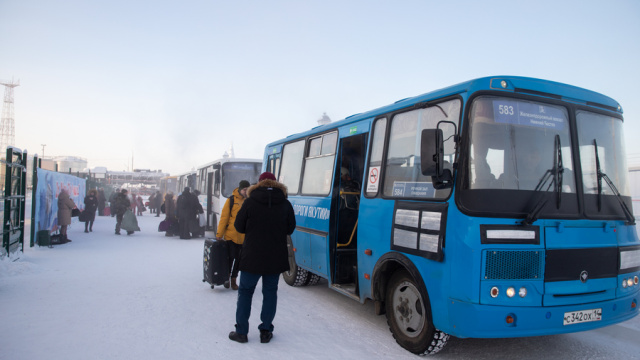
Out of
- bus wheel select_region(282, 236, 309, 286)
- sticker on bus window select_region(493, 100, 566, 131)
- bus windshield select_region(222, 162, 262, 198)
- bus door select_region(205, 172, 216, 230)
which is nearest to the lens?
sticker on bus window select_region(493, 100, 566, 131)

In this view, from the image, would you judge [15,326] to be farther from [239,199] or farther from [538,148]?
[538,148]

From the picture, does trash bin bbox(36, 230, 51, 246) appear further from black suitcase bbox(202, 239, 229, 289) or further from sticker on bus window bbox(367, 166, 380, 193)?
sticker on bus window bbox(367, 166, 380, 193)

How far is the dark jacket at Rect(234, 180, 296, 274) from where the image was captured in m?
4.69

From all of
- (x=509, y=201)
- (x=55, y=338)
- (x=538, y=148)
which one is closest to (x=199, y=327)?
(x=55, y=338)

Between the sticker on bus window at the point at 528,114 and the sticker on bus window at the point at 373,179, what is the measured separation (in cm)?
176

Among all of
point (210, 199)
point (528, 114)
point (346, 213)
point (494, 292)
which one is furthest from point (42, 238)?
point (528, 114)

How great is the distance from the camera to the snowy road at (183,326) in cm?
456

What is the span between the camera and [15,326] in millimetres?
5152

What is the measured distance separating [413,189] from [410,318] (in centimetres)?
143

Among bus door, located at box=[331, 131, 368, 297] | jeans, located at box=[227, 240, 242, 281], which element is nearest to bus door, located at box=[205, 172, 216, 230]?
jeans, located at box=[227, 240, 242, 281]

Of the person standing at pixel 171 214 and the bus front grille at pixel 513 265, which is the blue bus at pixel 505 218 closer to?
the bus front grille at pixel 513 265

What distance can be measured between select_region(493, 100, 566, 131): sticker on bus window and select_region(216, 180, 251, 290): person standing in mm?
4168

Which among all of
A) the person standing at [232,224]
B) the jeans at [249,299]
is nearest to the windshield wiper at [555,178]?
the jeans at [249,299]

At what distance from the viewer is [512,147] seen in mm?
4113
